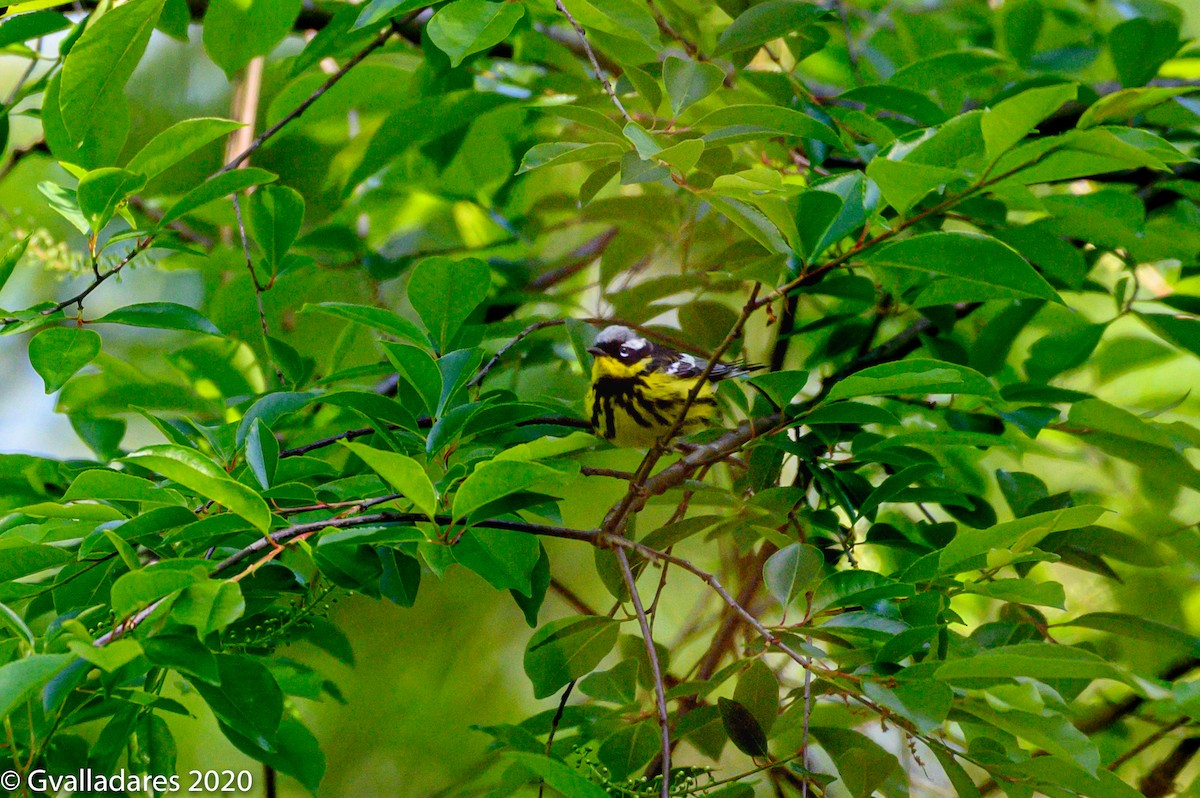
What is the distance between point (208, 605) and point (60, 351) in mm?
446

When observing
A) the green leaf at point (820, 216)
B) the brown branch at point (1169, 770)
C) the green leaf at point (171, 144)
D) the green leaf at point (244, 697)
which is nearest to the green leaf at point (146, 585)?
the green leaf at point (244, 697)

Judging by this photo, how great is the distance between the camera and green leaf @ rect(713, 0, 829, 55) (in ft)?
3.84

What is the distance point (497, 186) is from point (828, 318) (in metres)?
0.90

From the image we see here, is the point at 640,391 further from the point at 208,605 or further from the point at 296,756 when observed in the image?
the point at 208,605

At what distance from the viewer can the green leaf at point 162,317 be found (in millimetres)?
1066

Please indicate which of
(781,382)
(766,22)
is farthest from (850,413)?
(766,22)

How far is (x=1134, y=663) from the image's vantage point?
1740 mm

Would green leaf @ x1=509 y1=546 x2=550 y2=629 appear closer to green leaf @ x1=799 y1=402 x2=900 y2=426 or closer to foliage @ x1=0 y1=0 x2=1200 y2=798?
foliage @ x1=0 y1=0 x2=1200 y2=798

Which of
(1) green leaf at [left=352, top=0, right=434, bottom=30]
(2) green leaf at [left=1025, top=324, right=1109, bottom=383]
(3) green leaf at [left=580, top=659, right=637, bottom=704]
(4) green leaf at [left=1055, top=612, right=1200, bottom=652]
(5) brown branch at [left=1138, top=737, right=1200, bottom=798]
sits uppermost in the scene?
(1) green leaf at [left=352, top=0, right=434, bottom=30]

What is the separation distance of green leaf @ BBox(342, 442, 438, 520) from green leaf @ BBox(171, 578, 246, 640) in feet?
0.44

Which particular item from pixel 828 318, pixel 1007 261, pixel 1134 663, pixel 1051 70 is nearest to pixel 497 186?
pixel 828 318

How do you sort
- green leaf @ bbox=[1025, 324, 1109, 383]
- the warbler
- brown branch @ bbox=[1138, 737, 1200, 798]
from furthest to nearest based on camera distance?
1. the warbler
2. brown branch @ bbox=[1138, 737, 1200, 798]
3. green leaf @ bbox=[1025, 324, 1109, 383]

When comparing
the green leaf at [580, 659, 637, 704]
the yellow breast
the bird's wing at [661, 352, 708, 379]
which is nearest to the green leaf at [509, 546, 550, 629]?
the green leaf at [580, 659, 637, 704]

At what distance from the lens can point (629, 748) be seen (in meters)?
1.06
